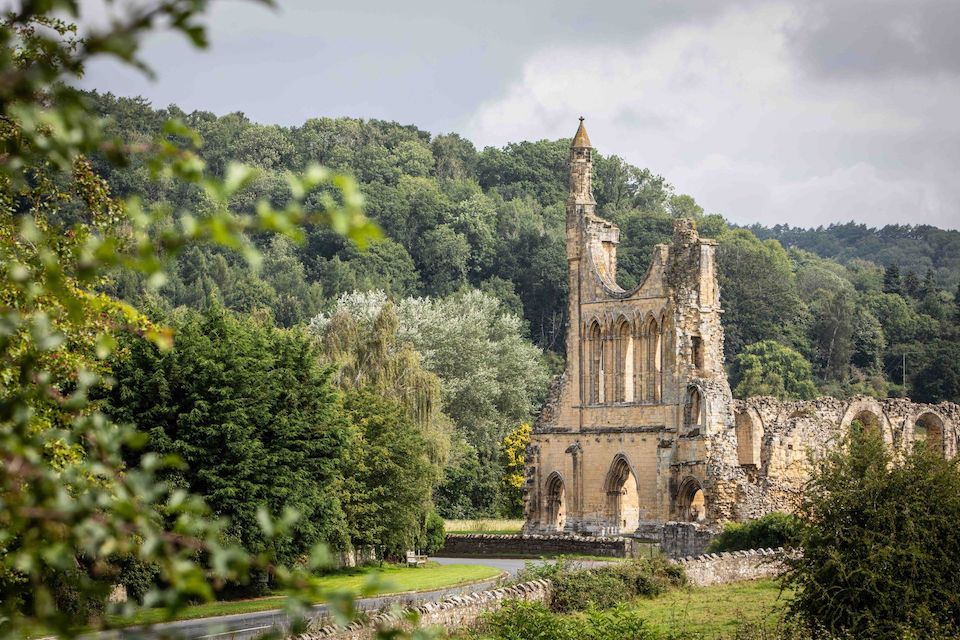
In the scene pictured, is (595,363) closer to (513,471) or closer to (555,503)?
(555,503)

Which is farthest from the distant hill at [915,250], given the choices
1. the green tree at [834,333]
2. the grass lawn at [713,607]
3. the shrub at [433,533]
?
the grass lawn at [713,607]

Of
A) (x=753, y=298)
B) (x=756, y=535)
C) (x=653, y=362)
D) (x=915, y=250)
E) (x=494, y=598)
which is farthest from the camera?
(x=915, y=250)

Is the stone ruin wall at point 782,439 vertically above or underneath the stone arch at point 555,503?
above

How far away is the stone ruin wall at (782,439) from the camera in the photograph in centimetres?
4697

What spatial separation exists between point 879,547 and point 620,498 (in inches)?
1241

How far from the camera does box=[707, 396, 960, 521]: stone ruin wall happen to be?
46969mm

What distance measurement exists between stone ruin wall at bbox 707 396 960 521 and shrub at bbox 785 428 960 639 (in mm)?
17870

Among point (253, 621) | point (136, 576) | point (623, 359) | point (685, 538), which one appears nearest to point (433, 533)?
point (685, 538)

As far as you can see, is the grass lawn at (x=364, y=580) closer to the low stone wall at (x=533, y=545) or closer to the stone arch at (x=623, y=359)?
the low stone wall at (x=533, y=545)

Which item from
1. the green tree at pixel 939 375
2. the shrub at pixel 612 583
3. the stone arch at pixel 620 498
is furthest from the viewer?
the green tree at pixel 939 375

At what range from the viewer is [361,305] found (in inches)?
2655

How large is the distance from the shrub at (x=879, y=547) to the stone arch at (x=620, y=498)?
Answer: 28.1 meters

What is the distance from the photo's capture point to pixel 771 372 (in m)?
86.9

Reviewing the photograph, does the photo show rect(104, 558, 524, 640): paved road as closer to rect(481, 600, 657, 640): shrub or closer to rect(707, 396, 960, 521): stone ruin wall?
rect(481, 600, 657, 640): shrub
